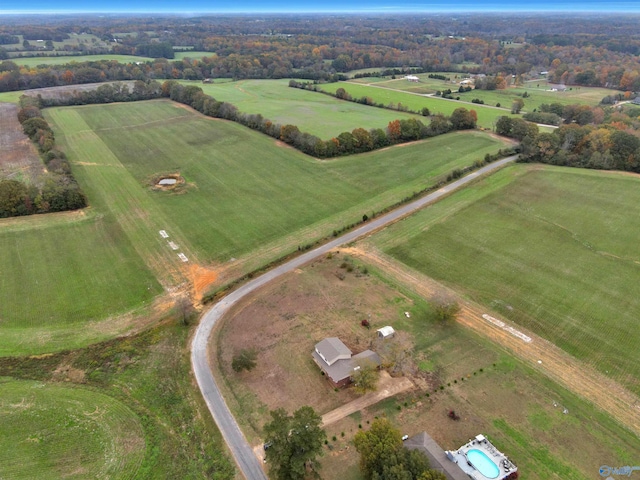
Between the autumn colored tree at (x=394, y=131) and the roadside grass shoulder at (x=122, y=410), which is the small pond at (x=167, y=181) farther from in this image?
the autumn colored tree at (x=394, y=131)

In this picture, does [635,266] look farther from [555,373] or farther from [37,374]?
[37,374]

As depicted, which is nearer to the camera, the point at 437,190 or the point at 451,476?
the point at 451,476

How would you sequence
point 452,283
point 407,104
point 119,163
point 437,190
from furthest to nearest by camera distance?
point 407,104
point 119,163
point 437,190
point 452,283

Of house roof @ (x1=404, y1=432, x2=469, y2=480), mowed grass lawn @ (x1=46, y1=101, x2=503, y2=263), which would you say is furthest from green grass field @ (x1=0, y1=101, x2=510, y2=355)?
house roof @ (x1=404, y1=432, x2=469, y2=480)

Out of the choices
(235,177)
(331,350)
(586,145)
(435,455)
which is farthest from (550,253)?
(235,177)

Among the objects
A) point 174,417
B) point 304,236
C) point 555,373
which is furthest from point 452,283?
point 174,417
